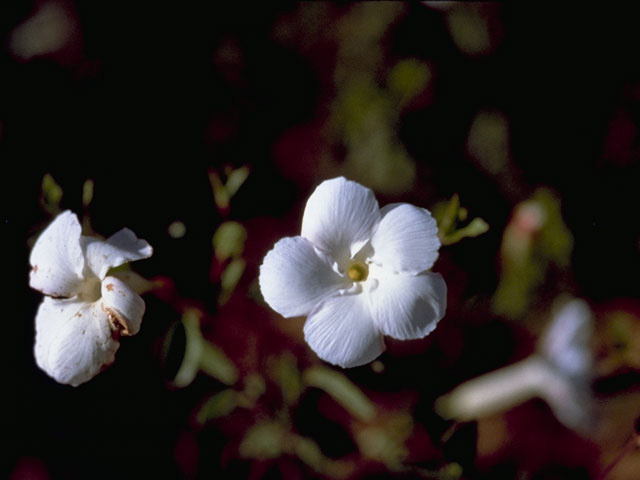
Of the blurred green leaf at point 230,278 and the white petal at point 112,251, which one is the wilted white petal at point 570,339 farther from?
the white petal at point 112,251

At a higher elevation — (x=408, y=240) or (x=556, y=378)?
(x=408, y=240)

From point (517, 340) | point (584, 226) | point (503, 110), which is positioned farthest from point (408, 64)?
point (517, 340)

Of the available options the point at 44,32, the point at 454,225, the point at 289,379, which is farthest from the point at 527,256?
the point at 44,32

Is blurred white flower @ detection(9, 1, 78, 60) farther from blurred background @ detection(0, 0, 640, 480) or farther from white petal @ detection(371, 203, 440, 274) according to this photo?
white petal @ detection(371, 203, 440, 274)

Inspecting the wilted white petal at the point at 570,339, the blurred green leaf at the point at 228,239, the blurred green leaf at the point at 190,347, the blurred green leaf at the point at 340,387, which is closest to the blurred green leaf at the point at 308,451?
the blurred green leaf at the point at 340,387

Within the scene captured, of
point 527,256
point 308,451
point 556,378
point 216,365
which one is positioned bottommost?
point 556,378

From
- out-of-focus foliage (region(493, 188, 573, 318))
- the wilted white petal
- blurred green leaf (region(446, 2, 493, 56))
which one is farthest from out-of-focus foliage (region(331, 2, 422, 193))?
the wilted white petal

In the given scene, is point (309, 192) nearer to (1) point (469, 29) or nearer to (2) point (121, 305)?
(1) point (469, 29)
